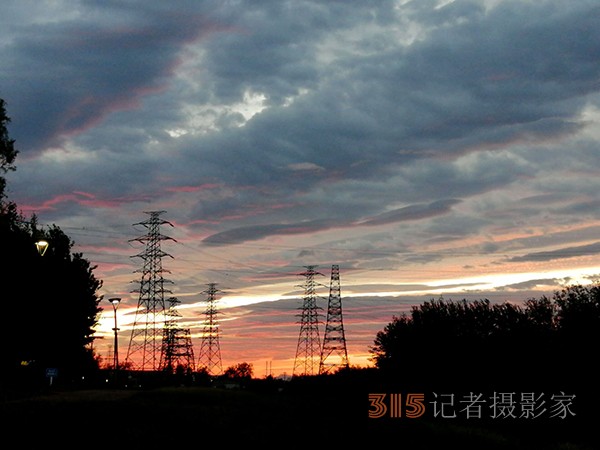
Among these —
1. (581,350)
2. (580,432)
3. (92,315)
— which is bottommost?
(580,432)

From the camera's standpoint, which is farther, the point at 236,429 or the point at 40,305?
the point at 40,305

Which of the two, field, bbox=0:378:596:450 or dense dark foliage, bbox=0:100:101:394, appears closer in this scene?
field, bbox=0:378:596:450

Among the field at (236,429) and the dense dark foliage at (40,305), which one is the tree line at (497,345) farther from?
the dense dark foliage at (40,305)

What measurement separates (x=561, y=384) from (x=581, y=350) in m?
6.21

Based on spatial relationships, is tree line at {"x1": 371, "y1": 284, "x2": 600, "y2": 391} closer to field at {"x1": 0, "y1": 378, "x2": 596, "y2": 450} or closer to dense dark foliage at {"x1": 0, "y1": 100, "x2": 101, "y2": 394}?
field at {"x1": 0, "y1": 378, "x2": 596, "y2": 450}

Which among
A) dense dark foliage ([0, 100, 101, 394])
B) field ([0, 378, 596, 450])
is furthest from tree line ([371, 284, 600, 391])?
dense dark foliage ([0, 100, 101, 394])

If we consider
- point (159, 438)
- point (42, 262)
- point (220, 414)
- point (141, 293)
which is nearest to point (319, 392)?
point (141, 293)

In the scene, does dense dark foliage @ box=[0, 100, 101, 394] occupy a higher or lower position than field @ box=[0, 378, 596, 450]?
higher

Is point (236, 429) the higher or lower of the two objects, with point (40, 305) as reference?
lower

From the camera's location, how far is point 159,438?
28.4 meters

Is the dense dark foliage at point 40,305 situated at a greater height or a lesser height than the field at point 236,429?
greater

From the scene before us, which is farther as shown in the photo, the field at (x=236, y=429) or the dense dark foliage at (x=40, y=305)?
the dense dark foliage at (x=40, y=305)

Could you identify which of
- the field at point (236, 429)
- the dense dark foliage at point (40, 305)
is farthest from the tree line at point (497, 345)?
the dense dark foliage at point (40, 305)

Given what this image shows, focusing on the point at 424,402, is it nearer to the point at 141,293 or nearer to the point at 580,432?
the point at 580,432
